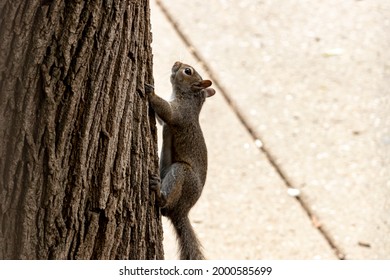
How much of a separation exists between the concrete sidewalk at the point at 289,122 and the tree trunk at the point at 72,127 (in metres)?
2.09

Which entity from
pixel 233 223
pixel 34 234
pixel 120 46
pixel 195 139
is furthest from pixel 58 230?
pixel 233 223

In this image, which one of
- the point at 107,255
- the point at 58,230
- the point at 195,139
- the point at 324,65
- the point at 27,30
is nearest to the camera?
the point at 27,30

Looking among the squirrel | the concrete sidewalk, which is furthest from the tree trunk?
the concrete sidewalk

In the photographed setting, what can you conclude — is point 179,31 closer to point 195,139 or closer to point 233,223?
point 233,223

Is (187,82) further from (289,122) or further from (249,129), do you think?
(289,122)

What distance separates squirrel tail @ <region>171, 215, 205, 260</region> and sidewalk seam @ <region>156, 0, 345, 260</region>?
1.64 meters

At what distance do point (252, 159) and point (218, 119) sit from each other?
52cm

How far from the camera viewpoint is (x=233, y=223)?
19.0ft

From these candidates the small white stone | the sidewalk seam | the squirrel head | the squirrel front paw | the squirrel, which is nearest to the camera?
the squirrel front paw

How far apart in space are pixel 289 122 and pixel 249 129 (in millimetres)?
338

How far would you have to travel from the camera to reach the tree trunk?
3.04 metres

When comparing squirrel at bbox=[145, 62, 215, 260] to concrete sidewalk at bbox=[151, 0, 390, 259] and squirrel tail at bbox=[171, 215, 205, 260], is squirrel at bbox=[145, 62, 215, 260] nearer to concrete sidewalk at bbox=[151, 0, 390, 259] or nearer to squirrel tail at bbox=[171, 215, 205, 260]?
squirrel tail at bbox=[171, 215, 205, 260]

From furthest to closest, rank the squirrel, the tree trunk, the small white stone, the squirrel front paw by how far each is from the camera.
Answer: the small white stone → the squirrel → the squirrel front paw → the tree trunk

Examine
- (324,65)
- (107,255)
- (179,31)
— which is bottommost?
(107,255)
